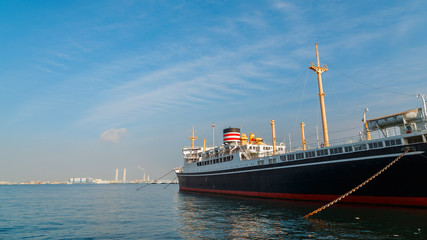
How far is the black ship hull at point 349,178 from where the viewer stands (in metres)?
21.0

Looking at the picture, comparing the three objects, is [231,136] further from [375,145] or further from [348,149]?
[375,145]

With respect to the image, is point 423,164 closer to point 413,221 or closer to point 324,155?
point 413,221

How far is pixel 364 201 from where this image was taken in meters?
24.0

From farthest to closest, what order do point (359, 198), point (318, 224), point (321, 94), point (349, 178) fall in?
point (321, 94), point (359, 198), point (349, 178), point (318, 224)

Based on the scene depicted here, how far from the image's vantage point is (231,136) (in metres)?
48.8

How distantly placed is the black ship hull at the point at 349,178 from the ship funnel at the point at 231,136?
12124 mm

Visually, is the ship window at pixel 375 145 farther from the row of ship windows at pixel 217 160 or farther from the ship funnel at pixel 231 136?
the ship funnel at pixel 231 136

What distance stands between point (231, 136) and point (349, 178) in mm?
26524

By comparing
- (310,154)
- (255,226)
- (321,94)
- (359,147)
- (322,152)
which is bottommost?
(255,226)

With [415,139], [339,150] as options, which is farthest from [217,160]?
[415,139]

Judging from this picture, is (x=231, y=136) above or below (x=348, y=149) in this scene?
above

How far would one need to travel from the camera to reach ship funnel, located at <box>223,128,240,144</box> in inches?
1916

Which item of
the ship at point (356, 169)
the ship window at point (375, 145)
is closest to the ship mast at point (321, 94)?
the ship at point (356, 169)

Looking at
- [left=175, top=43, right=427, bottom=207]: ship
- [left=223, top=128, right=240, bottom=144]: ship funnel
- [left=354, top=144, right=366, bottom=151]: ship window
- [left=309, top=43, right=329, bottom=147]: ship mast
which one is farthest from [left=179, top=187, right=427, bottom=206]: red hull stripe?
[left=223, top=128, right=240, bottom=144]: ship funnel
